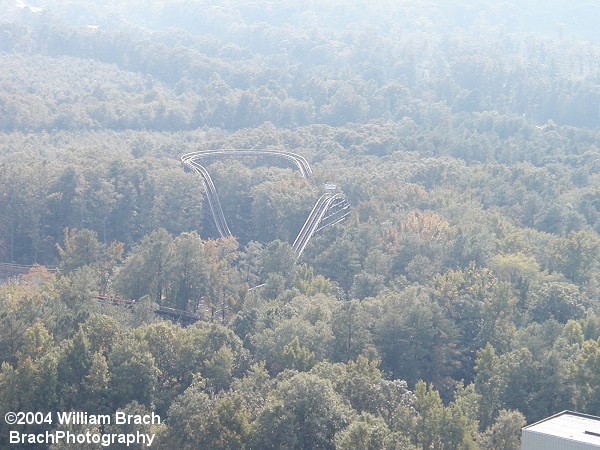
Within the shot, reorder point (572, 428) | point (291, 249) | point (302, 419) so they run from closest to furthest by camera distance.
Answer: point (572, 428)
point (302, 419)
point (291, 249)

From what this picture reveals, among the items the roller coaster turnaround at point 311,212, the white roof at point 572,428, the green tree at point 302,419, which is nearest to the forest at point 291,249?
the green tree at point 302,419

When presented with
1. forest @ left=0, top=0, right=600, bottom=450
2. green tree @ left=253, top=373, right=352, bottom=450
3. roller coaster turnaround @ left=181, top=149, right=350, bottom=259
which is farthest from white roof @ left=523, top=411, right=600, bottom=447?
roller coaster turnaround @ left=181, top=149, right=350, bottom=259

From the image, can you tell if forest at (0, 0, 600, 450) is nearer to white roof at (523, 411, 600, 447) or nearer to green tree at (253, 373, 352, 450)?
green tree at (253, 373, 352, 450)

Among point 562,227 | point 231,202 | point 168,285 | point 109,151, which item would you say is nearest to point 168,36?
point 109,151

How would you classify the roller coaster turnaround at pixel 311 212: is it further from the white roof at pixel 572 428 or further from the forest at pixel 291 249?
the white roof at pixel 572 428

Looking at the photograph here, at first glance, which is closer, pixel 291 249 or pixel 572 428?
pixel 572 428

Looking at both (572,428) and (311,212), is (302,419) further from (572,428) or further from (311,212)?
(311,212)

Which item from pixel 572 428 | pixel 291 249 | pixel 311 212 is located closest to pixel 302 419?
pixel 572 428
